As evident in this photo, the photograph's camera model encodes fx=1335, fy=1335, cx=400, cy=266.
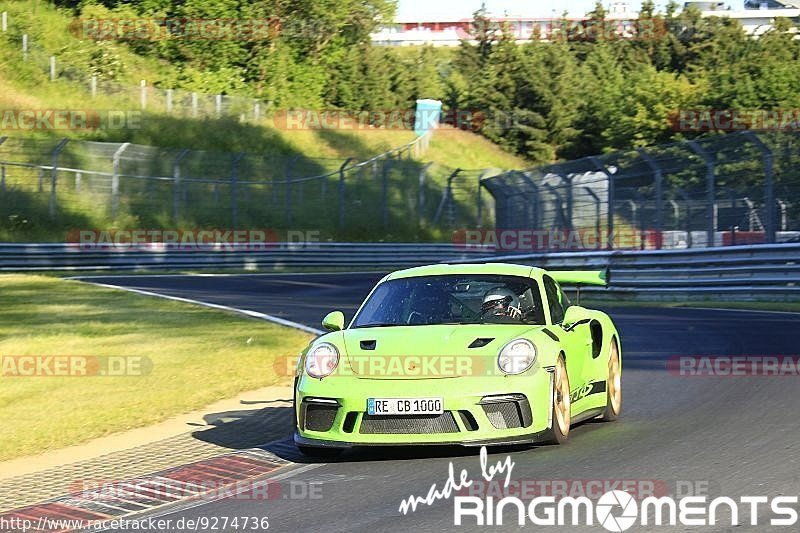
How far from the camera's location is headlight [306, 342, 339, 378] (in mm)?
8734

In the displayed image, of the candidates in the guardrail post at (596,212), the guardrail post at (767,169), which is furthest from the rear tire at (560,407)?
the guardrail post at (596,212)

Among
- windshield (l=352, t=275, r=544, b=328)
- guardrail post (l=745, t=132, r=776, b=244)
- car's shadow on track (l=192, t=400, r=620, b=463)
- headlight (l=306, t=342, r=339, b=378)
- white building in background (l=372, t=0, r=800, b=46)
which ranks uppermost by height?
white building in background (l=372, t=0, r=800, b=46)

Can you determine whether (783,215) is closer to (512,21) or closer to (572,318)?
(572,318)

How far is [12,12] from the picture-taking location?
60.0 metres

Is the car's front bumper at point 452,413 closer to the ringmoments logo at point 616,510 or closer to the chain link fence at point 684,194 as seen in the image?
the ringmoments logo at point 616,510

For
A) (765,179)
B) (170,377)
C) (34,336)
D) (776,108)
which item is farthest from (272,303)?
(776,108)

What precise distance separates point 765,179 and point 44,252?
69.1ft

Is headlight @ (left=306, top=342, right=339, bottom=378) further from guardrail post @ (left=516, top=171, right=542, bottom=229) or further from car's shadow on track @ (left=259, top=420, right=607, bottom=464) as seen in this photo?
guardrail post @ (left=516, top=171, right=542, bottom=229)

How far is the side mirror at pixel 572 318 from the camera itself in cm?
941

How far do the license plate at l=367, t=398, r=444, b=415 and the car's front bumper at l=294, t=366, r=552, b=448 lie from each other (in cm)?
3

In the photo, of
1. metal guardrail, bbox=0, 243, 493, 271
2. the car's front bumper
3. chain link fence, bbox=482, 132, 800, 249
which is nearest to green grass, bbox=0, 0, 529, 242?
metal guardrail, bbox=0, 243, 493, 271

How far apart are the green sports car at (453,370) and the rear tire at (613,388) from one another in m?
0.15

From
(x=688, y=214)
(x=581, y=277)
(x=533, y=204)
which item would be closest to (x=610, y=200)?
(x=688, y=214)

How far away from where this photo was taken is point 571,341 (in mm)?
9352
